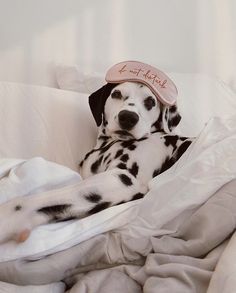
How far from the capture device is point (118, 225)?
90cm

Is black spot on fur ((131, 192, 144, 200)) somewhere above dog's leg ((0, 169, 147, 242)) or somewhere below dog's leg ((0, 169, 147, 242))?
below

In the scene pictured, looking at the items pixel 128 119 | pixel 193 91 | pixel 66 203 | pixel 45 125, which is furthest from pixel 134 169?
pixel 193 91

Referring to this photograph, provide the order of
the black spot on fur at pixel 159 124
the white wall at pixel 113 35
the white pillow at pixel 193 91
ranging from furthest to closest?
the white wall at pixel 113 35, the white pillow at pixel 193 91, the black spot on fur at pixel 159 124

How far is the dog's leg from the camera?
0.87 metres

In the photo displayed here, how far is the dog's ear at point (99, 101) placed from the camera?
1256 mm

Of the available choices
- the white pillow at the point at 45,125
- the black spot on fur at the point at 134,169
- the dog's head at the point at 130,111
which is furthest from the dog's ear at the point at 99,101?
the black spot on fur at the point at 134,169

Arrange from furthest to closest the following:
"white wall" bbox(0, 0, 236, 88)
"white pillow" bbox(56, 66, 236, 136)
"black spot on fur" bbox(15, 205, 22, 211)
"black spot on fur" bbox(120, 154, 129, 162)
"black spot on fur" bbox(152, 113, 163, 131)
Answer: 1. "white wall" bbox(0, 0, 236, 88)
2. "white pillow" bbox(56, 66, 236, 136)
3. "black spot on fur" bbox(152, 113, 163, 131)
4. "black spot on fur" bbox(120, 154, 129, 162)
5. "black spot on fur" bbox(15, 205, 22, 211)

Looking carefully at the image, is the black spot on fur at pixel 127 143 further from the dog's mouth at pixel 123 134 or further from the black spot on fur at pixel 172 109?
the black spot on fur at pixel 172 109

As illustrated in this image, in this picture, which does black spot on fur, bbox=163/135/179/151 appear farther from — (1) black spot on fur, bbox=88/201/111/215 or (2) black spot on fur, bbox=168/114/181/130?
(1) black spot on fur, bbox=88/201/111/215

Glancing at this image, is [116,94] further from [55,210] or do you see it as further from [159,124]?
[55,210]

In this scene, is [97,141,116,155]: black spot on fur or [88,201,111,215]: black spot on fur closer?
[88,201,111,215]: black spot on fur

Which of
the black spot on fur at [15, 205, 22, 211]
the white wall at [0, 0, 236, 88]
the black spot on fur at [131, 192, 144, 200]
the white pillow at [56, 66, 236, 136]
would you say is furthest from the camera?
the white wall at [0, 0, 236, 88]

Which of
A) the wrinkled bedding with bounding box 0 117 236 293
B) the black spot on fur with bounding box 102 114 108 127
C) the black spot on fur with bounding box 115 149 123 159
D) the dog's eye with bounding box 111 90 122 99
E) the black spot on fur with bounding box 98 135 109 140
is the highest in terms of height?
the dog's eye with bounding box 111 90 122 99

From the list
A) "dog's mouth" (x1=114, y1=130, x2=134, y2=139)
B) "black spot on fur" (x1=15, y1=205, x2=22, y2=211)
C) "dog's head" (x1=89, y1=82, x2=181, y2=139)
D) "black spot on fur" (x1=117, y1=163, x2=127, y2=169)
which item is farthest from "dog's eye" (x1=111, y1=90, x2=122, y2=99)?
"black spot on fur" (x1=15, y1=205, x2=22, y2=211)
